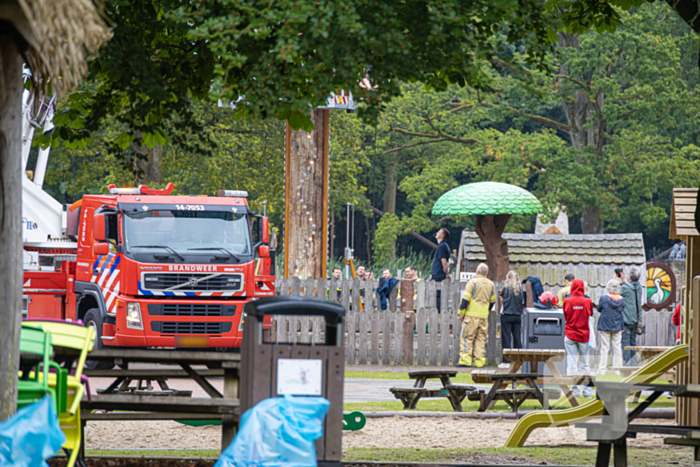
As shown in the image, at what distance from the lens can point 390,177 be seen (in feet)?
167

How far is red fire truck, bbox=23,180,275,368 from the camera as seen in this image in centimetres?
1504

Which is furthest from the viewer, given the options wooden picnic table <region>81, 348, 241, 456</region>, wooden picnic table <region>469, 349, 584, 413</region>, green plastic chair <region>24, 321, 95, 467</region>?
wooden picnic table <region>469, 349, 584, 413</region>

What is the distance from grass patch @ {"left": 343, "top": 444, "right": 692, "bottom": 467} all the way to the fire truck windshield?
7.23 m

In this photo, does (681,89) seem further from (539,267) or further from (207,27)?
(207,27)

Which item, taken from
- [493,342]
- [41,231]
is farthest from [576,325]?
[41,231]

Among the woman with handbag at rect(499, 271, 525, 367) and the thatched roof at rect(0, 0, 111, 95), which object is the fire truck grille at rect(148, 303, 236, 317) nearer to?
the woman with handbag at rect(499, 271, 525, 367)

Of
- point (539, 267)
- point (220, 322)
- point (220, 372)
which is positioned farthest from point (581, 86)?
point (220, 372)

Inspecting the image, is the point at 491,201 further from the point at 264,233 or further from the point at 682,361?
the point at 682,361

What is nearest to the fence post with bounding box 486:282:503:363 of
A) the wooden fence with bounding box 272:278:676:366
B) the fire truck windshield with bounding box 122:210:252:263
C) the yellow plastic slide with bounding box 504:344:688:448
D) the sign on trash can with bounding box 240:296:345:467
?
the wooden fence with bounding box 272:278:676:366

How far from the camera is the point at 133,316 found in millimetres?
15117

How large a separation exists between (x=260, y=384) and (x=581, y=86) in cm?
2599

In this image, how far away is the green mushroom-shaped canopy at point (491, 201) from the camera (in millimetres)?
20516

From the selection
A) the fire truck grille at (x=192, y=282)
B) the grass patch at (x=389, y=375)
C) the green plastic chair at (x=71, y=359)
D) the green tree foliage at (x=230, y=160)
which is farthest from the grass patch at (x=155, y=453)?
the green tree foliage at (x=230, y=160)

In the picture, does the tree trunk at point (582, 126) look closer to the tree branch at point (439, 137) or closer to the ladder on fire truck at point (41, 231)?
the tree branch at point (439, 137)
